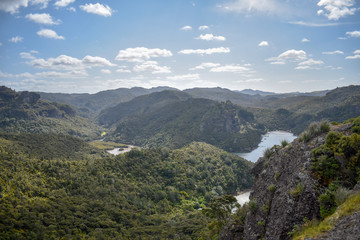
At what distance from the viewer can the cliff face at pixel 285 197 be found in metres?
17.5

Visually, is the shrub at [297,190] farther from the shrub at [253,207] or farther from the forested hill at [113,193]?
the forested hill at [113,193]

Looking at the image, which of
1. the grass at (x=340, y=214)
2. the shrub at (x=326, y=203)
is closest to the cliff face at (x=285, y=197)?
the shrub at (x=326, y=203)

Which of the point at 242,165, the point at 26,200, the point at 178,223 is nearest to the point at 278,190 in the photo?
the point at 178,223

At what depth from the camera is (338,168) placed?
18.0 m

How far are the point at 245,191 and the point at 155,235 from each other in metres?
74.9

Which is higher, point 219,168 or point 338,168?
point 338,168

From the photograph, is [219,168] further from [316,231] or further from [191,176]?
[316,231]

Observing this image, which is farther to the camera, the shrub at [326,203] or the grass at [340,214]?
the shrub at [326,203]

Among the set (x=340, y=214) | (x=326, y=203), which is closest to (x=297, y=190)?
(x=326, y=203)

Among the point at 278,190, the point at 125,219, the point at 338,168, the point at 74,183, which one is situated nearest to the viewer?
the point at 338,168

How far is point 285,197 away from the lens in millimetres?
19734

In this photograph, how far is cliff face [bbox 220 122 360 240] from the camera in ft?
57.3

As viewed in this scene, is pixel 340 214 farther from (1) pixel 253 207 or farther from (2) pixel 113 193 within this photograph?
(2) pixel 113 193

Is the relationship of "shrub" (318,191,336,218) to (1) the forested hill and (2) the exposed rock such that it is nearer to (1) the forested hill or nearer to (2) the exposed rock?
(2) the exposed rock
